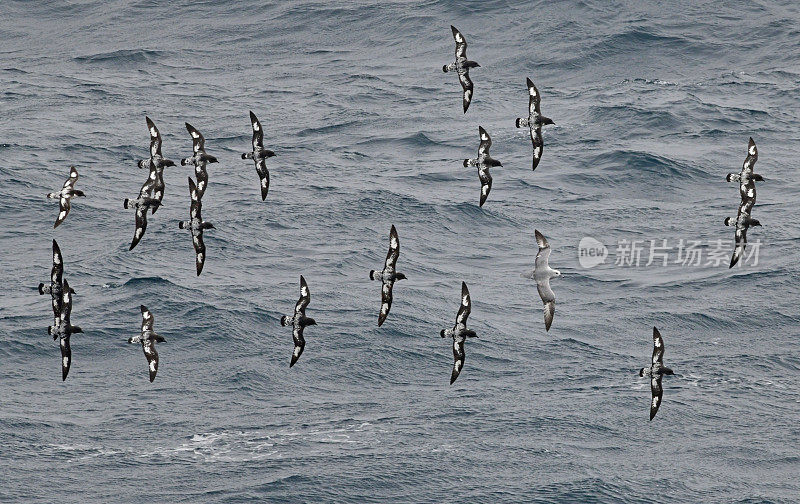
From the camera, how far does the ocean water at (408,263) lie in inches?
2127

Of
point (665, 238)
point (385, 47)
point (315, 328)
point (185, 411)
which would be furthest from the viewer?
point (385, 47)

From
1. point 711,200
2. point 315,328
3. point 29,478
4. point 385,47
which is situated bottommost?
point 29,478

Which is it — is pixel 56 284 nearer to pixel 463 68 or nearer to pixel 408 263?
pixel 463 68

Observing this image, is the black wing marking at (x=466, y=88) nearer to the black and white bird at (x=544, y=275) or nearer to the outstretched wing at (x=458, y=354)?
the black and white bird at (x=544, y=275)

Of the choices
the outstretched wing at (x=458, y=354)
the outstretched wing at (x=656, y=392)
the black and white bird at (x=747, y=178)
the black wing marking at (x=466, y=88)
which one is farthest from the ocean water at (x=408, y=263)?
the black wing marking at (x=466, y=88)

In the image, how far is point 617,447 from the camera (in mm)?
55500

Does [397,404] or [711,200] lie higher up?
[711,200]

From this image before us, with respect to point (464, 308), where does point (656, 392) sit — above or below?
below

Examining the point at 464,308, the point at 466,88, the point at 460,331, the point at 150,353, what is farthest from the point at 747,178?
the point at 150,353

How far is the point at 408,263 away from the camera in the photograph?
67.4 m

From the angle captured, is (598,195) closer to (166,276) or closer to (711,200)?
(711,200)

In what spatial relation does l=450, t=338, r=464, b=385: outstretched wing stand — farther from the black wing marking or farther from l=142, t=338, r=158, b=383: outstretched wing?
l=142, t=338, r=158, b=383: outstretched wing

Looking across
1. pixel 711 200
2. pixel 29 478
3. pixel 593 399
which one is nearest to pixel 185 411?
pixel 29 478

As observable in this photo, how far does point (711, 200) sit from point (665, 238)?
512 cm
